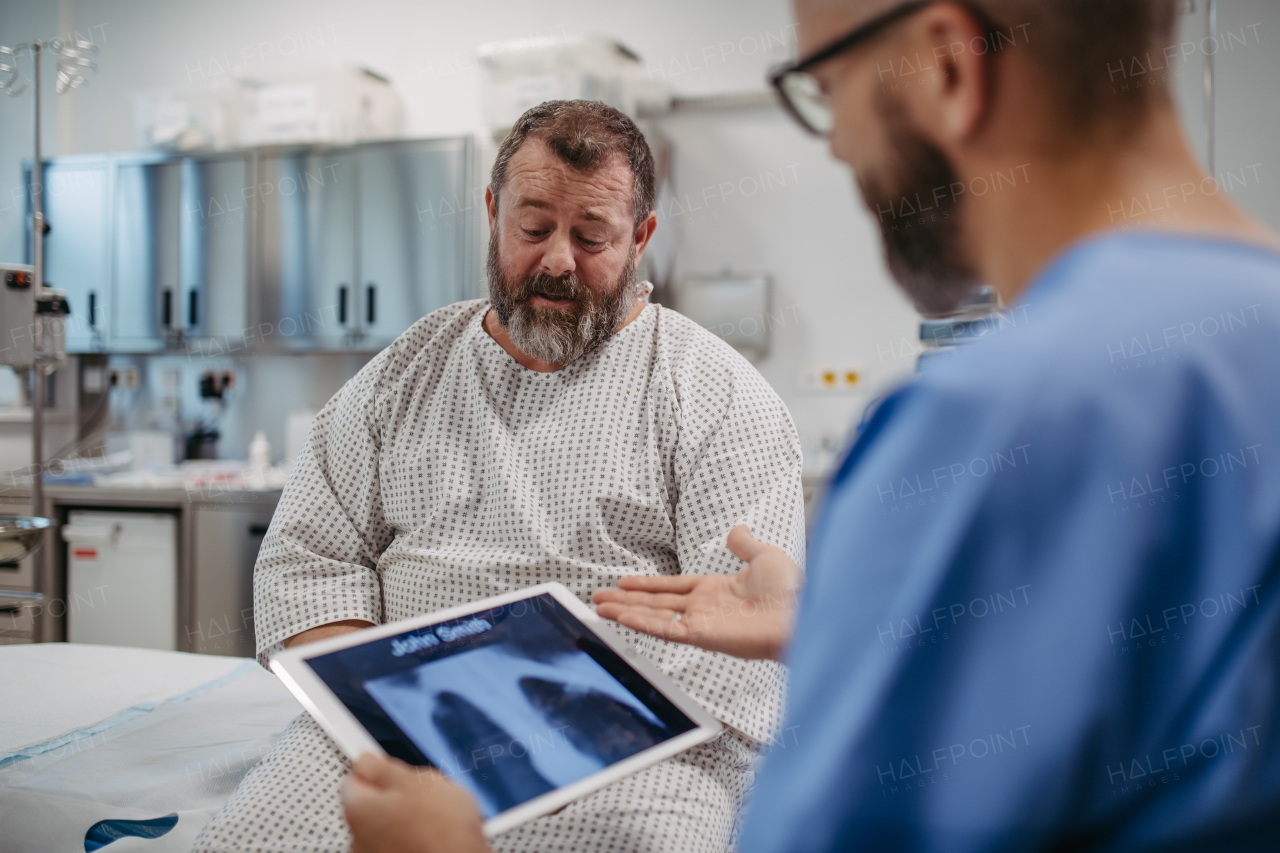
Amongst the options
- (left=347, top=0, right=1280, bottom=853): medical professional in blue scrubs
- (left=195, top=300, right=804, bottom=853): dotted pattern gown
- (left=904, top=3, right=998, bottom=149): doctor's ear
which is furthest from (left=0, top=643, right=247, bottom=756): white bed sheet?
(left=904, top=3, right=998, bottom=149): doctor's ear

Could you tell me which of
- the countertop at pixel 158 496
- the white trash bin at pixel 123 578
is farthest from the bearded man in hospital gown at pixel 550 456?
the white trash bin at pixel 123 578

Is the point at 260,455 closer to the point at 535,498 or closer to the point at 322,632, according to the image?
the point at 322,632

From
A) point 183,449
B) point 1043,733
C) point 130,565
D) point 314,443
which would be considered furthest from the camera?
point 183,449

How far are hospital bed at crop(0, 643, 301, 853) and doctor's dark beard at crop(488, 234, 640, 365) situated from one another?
2.71 ft

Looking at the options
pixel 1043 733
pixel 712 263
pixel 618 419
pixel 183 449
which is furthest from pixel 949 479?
pixel 183 449

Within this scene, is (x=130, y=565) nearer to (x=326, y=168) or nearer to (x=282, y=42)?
(x=326, y=168)

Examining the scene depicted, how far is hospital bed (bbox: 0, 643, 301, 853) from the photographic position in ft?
3.97

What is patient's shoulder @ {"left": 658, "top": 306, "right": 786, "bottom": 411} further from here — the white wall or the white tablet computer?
the white wall

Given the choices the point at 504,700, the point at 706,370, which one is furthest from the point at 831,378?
the point at 504,700

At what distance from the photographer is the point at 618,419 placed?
1432 millimetres

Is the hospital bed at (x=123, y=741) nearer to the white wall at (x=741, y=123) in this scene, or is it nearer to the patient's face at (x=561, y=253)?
the patient's face at (x=561, y=253)

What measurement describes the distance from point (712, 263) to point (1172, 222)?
329 cm

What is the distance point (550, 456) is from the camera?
1424 millimetres

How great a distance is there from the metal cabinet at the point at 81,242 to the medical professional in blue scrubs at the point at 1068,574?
4215 mm
